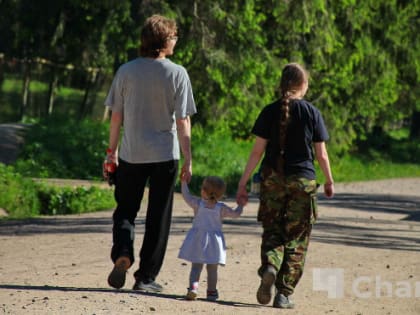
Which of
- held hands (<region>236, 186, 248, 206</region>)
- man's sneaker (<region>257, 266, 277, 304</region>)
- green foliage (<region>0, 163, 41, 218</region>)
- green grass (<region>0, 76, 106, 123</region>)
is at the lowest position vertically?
green foliage (<region>0, 163, 41, 218</region>)

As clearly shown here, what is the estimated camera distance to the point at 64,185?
18.3 m

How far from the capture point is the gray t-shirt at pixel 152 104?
797 centimetres

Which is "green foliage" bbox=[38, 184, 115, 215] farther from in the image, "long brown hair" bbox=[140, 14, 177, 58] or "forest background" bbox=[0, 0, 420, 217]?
"long brown hair" bbox=[140, 14, 177, 58]

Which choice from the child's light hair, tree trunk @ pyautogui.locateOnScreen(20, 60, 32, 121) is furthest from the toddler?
tree trunk @ pyautogui.locateOnScreen(20, 60, 32, 121)

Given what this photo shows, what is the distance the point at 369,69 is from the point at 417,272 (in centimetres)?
2133

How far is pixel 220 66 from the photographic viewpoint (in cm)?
2350

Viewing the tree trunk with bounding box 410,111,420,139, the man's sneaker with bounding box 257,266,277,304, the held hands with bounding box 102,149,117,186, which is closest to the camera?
the man's sneaker with bounding box 257,266,277,304

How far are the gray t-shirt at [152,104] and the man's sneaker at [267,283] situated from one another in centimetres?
109

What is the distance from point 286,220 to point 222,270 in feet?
6.67

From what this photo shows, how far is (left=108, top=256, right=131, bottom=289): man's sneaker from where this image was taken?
26.1 feet

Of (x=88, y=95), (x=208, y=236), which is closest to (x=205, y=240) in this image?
(x=208, y=236)

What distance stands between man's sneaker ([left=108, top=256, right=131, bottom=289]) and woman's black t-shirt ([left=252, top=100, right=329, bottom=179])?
122cm

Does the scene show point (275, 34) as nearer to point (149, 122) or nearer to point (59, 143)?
point (59, 143)

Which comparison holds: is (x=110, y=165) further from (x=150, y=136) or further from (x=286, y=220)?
(x=286, y=220)
